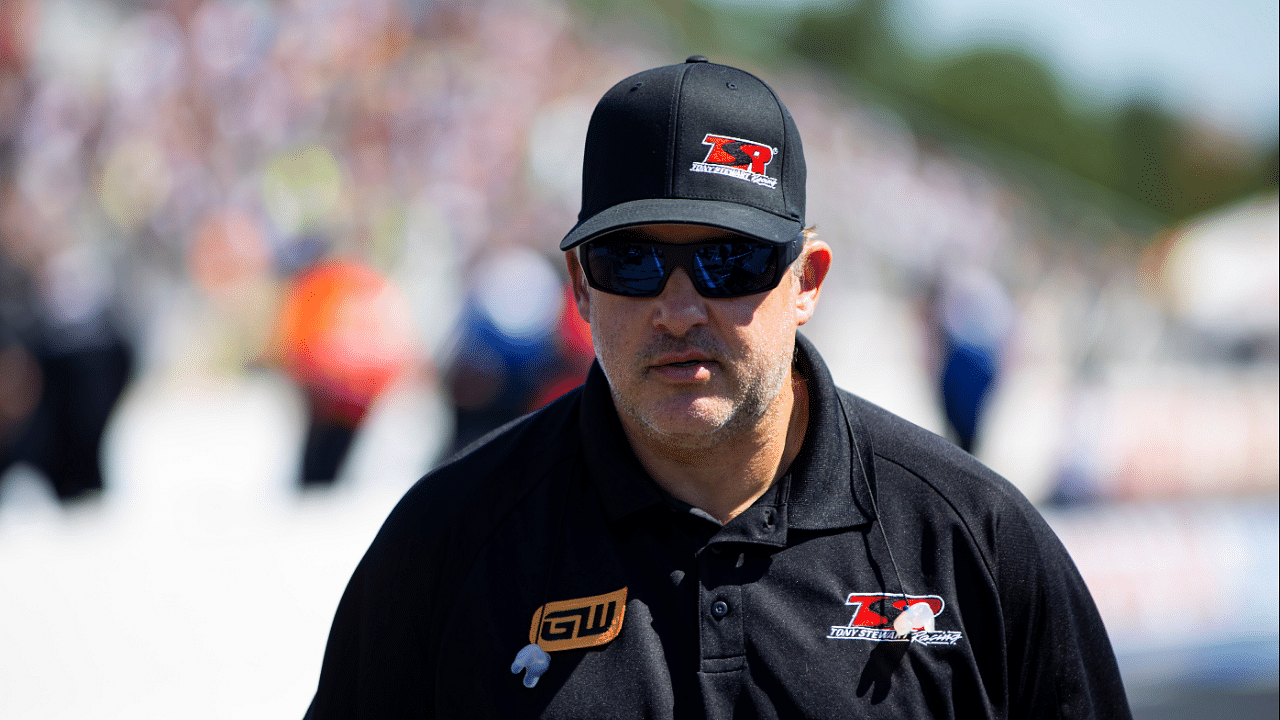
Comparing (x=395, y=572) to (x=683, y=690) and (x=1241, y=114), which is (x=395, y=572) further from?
(x=1241, y=114)

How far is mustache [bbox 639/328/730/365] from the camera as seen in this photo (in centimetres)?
179

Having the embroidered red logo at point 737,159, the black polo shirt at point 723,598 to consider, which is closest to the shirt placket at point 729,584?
the black polo shirt at point 723,598

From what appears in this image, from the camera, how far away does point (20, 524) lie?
18.9ft

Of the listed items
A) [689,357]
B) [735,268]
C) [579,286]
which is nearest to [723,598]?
[689,357]

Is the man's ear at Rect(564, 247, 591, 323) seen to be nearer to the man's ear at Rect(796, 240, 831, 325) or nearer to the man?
the man

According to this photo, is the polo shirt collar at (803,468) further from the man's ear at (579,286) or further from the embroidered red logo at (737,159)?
the embroidered red logo at (737,159)

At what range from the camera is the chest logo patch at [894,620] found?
1675mm

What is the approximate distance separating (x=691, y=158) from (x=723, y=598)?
71cm

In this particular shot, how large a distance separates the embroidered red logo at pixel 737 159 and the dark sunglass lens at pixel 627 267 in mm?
164

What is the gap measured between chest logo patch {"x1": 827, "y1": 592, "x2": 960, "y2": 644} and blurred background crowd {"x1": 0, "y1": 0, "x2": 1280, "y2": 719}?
379cm

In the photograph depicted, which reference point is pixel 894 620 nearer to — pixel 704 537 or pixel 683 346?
pixel 704 537

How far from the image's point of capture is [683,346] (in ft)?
5.90

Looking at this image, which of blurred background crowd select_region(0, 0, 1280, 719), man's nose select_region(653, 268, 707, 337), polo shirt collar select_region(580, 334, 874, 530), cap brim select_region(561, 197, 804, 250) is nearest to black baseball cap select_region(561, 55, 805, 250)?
cap brim select_region(561, 197, 804, 250)

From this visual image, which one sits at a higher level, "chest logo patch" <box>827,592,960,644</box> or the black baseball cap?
the black baseball cap
